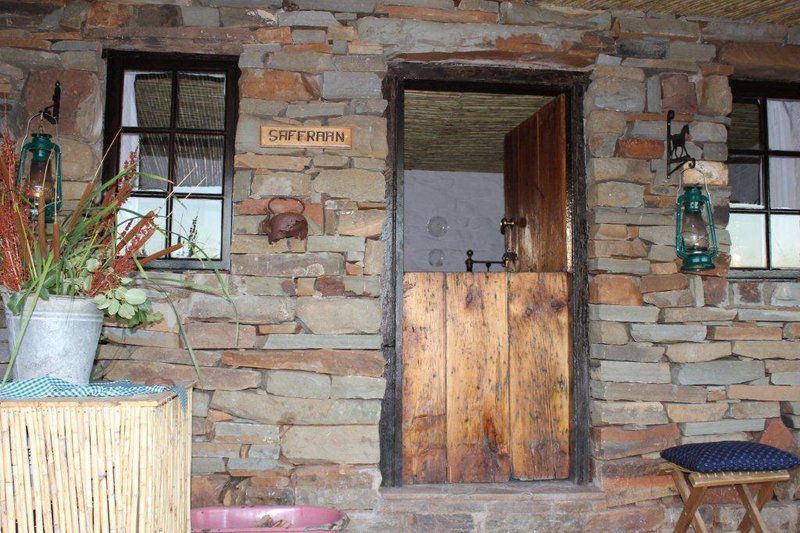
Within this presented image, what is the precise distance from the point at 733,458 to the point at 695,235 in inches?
39.6

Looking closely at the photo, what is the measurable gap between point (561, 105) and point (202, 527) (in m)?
2.53

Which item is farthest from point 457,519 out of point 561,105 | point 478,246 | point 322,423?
point 478,246

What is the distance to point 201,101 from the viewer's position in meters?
3.30

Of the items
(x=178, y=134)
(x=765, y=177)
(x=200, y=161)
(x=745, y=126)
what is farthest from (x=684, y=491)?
(x=178, y=134)

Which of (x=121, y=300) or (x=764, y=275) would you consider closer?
(x=121, y=300)

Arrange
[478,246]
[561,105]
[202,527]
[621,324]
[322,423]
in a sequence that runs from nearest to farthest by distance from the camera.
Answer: [202,527]
[322,423]
[621,324]
[561,105]
[478,246]

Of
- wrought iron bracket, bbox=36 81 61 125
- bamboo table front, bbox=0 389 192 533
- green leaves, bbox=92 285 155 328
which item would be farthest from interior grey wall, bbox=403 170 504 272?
bamboo table front, bbox=0 389 192 533

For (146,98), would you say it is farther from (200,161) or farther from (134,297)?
(134,297)

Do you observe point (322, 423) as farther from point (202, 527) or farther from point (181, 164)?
point (181, 164)

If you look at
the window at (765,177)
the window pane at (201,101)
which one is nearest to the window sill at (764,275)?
the window at (765,177)

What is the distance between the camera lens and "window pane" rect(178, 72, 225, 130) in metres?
3.28

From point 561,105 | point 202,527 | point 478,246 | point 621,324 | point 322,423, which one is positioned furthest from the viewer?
point 478,246

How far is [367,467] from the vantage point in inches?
119

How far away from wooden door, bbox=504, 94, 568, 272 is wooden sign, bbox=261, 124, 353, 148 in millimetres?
1091
